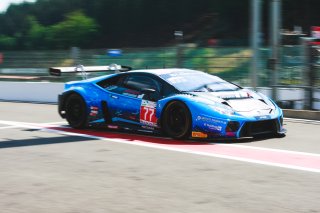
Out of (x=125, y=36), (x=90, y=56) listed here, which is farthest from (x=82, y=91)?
(x=125, y=36)

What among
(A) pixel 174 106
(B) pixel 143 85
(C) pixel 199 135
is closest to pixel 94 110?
(B) pixel 143 85

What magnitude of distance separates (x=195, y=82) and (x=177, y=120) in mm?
826

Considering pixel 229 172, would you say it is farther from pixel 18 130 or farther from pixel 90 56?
pixel 90 56

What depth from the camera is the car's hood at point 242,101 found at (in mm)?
8688

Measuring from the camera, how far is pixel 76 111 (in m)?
10.8

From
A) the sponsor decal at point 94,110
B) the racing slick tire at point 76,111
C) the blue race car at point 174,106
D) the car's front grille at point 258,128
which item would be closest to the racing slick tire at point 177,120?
the blue race car at point 174,106

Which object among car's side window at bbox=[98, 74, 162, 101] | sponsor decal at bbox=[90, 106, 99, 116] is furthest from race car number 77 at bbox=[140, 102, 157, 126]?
sponsor decal at bbox=[90, 106, 99, 116]

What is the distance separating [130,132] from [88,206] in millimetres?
5238

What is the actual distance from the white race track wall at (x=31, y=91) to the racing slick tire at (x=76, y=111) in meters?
8.57

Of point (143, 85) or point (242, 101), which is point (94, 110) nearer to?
point (143, 85)

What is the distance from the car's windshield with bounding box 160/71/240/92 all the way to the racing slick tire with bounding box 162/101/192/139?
0.38 meters

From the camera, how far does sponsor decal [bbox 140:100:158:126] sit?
925 centimetres

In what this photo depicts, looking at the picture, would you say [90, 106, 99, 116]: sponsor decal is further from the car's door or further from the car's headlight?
the car's headlight

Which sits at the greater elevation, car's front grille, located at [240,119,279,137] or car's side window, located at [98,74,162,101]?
car's side window, located at [98,74,162,101]
